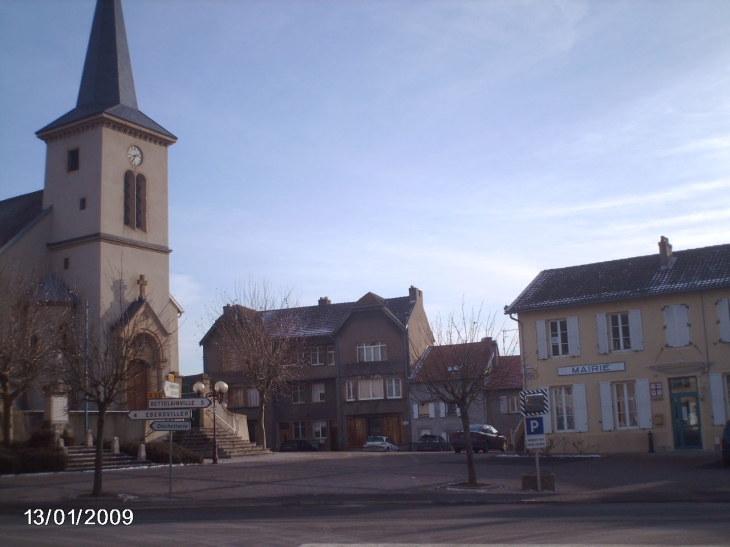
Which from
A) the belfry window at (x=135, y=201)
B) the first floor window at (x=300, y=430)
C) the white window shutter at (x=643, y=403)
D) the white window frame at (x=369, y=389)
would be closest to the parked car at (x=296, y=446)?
the first floor window at (x=300, y=430)

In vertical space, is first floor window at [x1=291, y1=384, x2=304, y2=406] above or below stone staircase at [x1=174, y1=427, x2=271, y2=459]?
above

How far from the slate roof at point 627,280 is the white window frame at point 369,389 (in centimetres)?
2079

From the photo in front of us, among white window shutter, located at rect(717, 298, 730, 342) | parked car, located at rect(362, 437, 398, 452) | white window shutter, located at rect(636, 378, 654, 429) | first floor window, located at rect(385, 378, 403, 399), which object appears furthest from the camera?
first floor window, located at rect(385, 378, 403, 399)

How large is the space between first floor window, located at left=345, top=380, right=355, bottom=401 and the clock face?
82.8 ft

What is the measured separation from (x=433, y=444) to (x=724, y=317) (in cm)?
2372

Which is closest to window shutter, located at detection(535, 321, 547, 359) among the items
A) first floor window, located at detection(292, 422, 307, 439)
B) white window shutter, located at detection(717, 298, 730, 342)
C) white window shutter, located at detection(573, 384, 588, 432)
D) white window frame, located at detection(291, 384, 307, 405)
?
white window shutter, located at detection(573, 384, 588, 432)

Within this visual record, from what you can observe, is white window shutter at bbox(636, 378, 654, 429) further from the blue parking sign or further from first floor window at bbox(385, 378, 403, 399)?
first floor window at bbox(385, 378, 403, 399)

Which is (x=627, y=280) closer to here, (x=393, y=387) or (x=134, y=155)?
(x=393, y=387)

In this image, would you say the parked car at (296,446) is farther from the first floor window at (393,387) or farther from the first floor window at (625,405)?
the first floor window at (625,405)

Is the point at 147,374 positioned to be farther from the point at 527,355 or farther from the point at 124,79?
the point at 527,355

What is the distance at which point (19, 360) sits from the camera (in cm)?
2500

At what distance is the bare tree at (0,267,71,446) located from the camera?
81.5 ft

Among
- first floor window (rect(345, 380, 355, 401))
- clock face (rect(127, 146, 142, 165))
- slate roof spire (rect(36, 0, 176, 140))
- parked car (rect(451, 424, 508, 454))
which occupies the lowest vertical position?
parked car (rect(451, 424, 508, 454))

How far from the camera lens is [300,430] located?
A: 58.8 meters
